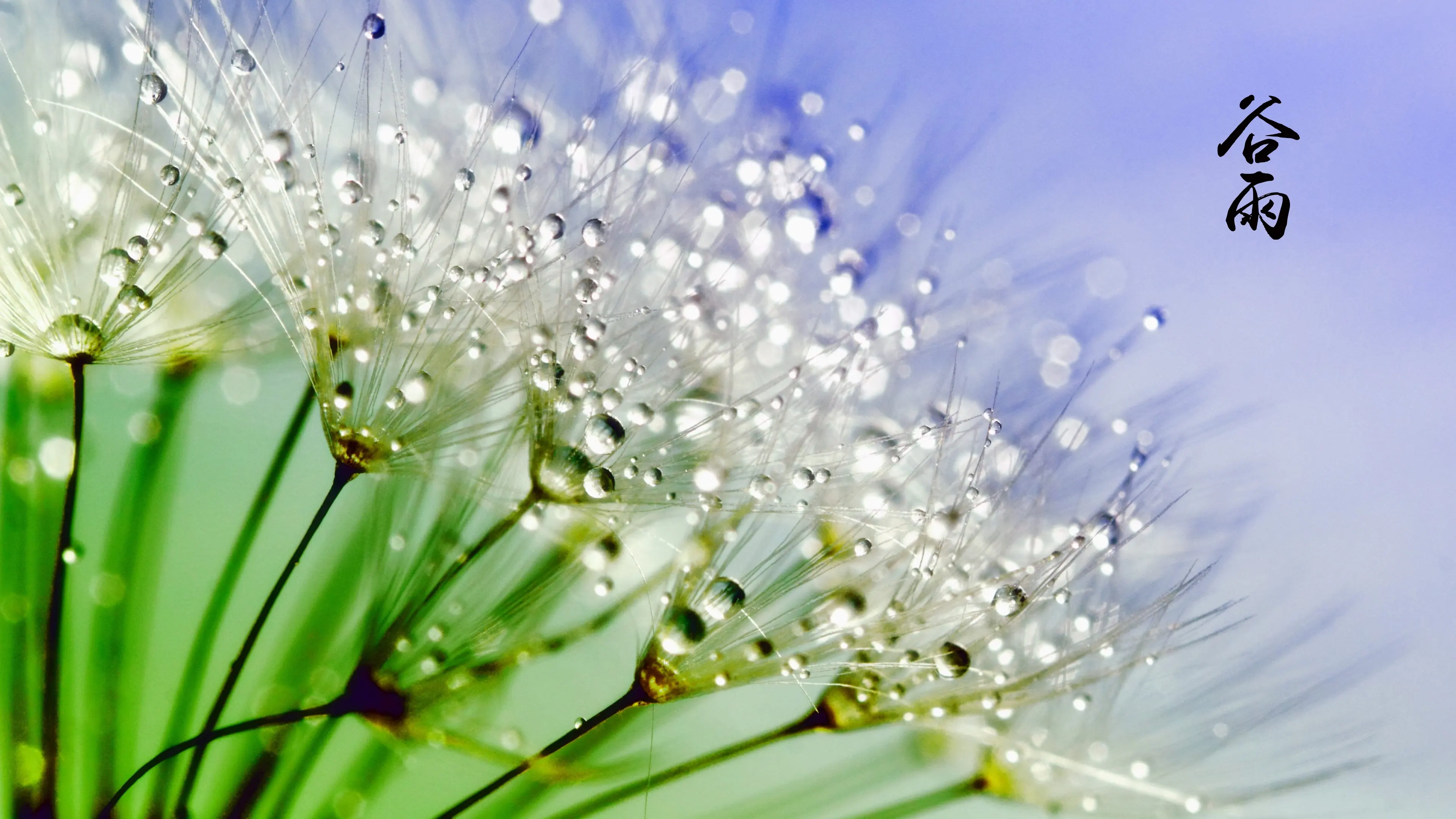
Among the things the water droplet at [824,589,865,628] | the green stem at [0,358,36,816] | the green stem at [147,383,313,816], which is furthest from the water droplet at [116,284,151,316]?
the water droplet at [824,589,865,628]

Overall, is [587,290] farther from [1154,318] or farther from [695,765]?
[1154,318]

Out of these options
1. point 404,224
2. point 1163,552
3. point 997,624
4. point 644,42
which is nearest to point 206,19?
point 404,224

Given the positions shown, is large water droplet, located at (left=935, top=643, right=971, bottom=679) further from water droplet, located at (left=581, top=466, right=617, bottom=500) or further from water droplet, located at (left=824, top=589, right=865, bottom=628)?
water droplet, located at (left=581, top=466, right=617, bottom=500)

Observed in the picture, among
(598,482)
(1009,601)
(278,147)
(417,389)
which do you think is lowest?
(1009,601)

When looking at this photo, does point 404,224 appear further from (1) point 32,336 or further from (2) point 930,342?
(2) point 930,342

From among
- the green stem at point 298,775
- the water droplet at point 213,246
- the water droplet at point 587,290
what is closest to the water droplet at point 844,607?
the water droplet at point 587,290

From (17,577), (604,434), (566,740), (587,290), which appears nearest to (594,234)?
(587,290)
